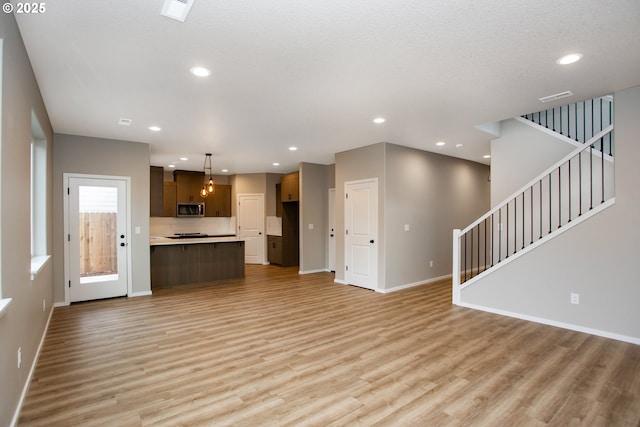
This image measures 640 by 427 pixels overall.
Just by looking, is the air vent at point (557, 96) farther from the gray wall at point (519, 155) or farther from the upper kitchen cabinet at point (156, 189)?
the upper kitchen cabinet at point (156, 189)

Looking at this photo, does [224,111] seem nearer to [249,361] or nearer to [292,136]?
[292,136]

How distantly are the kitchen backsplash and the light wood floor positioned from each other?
483 cm

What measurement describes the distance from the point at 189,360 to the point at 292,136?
369 centimetres

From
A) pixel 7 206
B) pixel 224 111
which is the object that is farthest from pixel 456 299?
pixel 7 206

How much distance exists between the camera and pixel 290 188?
29.0 ft

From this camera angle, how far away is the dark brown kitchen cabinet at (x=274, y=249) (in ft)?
30.4

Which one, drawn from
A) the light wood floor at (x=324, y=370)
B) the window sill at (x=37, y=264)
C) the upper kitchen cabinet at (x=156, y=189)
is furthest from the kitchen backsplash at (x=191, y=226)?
the window sill at (x=37, y=264)

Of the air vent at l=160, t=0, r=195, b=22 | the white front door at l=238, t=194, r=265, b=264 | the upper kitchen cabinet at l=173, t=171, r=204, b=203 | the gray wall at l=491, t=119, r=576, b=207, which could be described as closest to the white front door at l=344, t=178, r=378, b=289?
the gray wall at l=491, t=119, r=576, b=207

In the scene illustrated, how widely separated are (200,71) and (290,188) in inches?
229

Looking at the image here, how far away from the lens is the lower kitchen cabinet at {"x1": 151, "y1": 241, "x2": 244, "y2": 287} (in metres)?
6.42

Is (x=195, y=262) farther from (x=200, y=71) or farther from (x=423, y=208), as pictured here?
(x=423, y=208)

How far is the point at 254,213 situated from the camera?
9906 mm

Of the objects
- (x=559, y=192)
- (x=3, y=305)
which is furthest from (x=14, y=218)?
(x=559, y=192)

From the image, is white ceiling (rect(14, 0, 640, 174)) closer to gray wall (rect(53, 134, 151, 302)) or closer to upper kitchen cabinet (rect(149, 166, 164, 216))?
gray wall (rect(53, 134, 151, 302))
